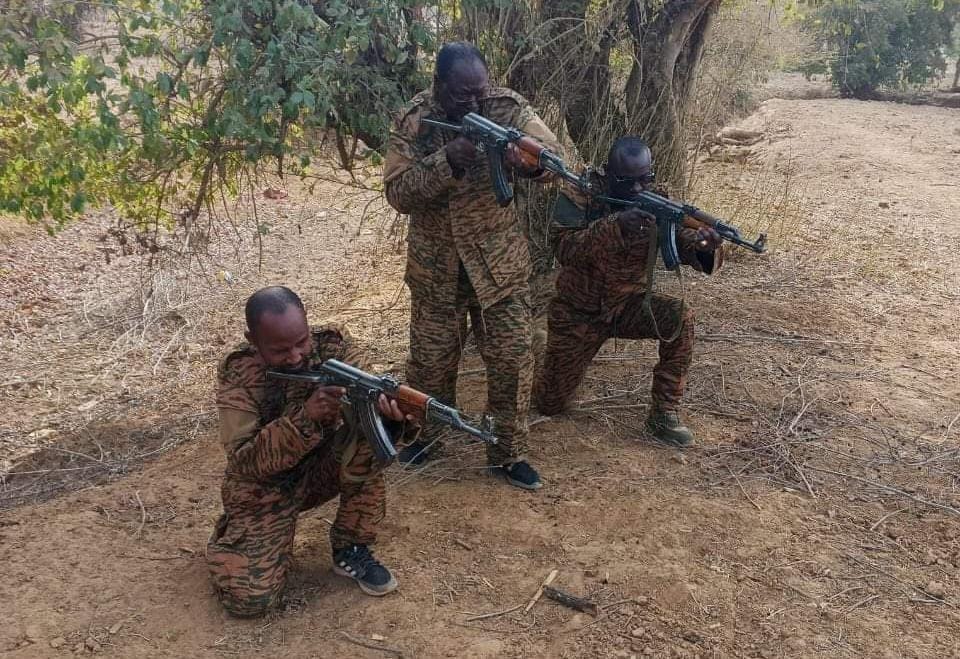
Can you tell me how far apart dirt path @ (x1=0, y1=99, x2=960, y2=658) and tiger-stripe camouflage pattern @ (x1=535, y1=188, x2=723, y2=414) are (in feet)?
1.03

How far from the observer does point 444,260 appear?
3568 mm

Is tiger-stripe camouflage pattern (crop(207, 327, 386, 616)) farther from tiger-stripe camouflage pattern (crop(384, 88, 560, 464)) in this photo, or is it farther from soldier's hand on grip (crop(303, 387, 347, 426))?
tiger-stripe camouflage pattern (crop(384, 88, 560, 464))

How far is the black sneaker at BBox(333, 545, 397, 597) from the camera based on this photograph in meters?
2.97

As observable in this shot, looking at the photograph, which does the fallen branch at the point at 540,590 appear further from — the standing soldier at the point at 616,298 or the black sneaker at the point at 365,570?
the standing soldier at the point at 616,298

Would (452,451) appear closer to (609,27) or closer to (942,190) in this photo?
(609,27)

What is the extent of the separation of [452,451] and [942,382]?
2768 mm

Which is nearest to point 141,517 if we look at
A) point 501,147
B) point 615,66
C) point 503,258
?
point 503,258

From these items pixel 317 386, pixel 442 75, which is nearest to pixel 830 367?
pixel 442 75

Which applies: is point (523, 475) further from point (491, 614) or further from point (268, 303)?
point (268, 303)

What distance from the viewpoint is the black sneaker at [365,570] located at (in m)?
2.97

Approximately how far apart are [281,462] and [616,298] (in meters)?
1.93

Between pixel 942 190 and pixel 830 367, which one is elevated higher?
pixel 942 190

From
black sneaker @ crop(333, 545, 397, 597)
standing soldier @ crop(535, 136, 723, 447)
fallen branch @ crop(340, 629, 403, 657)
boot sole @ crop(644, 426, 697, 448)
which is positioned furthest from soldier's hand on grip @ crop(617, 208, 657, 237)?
fallen branch @ crop(340, 629, 403, 657)

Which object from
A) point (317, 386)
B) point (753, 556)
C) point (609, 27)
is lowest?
point (753, 556)
